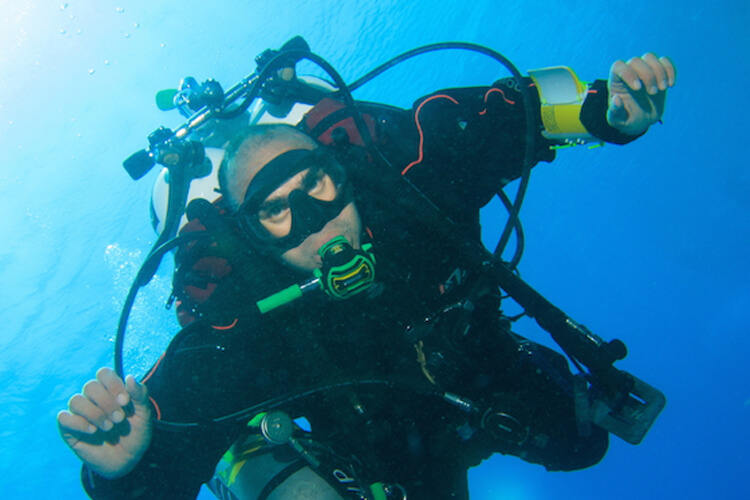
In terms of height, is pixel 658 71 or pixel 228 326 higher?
pixel 658 71

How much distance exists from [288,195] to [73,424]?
5.67 feet

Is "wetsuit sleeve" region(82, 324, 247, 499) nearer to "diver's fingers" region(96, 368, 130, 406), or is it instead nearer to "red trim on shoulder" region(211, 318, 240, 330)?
"red trim on shoulder" region(211, 318, 240, 330)

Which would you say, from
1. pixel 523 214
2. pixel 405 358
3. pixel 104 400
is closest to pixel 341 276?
pixel 405 358

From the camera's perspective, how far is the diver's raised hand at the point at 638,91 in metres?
2.19

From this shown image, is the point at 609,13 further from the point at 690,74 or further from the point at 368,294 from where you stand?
the point at 368,294

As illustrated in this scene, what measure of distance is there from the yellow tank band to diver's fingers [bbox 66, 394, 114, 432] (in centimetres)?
328

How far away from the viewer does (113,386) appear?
177 cm

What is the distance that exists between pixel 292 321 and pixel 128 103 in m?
13.7

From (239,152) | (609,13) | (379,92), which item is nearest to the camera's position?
(239,152)

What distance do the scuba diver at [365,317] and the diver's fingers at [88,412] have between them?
0.18m

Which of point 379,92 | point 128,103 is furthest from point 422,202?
point 379,92

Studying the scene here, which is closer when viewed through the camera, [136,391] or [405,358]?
[136,391]

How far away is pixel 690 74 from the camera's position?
28.2m

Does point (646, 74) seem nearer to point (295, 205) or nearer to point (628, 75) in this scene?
point (628, 75)
